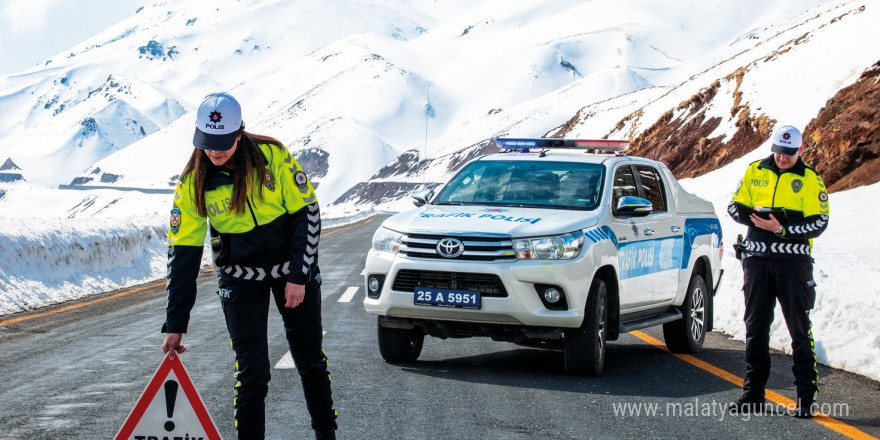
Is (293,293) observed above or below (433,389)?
above

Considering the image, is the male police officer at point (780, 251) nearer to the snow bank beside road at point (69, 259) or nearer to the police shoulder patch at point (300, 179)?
the police shoulder patch at point (300, 179)

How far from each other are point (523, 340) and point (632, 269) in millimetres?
1411

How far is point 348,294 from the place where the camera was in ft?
50.5

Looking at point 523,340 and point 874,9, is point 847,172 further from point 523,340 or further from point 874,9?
point 523,340

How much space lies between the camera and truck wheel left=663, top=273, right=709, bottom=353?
9.98 metres

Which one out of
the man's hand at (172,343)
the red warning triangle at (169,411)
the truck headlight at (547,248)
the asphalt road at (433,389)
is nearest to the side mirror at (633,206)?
the truck headlight at (547,248)

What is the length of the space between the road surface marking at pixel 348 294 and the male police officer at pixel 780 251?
7934 mm

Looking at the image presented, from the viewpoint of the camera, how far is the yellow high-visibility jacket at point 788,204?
7355 mm

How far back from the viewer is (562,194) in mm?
9367

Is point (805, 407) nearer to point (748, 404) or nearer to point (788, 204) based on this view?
point (748, 404)

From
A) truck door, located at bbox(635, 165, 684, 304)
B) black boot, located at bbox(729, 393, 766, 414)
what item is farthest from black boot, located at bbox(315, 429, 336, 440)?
truck door, located at bbox(635, 165, 684, 304)

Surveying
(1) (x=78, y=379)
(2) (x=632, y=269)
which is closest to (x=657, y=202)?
(2) (x=632, y=269)

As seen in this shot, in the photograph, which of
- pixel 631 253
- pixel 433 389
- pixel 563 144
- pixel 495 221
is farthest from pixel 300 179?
pixel 563 144

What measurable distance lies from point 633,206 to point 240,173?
4.69 meters
